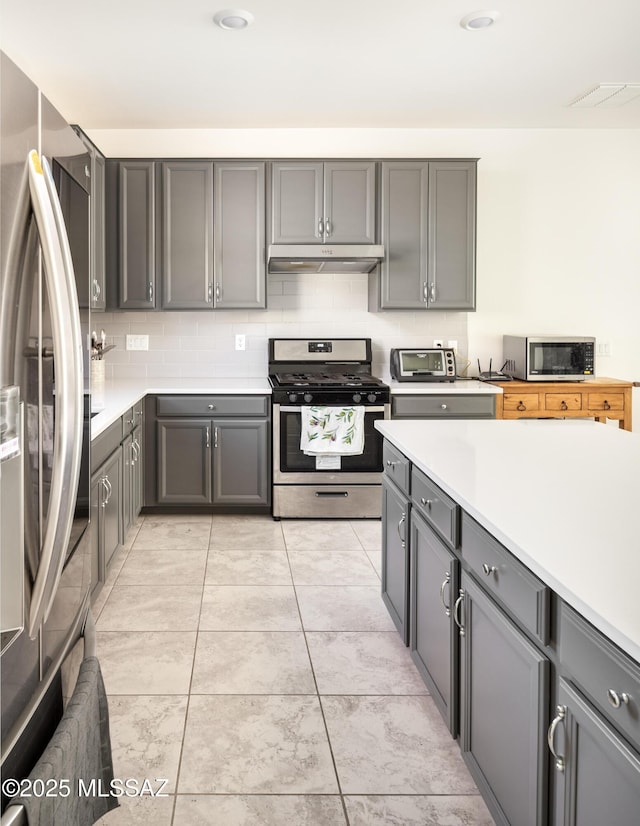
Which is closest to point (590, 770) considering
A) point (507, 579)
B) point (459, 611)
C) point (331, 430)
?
point (507, 579)

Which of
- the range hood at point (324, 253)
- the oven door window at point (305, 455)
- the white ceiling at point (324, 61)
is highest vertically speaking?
the white ceiling at point (324, 61)

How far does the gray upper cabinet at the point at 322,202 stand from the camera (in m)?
4.96

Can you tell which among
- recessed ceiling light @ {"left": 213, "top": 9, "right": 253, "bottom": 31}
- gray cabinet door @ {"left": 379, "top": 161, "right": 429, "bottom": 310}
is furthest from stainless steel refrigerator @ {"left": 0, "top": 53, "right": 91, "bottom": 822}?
gray cabinet door @ {"left": 379, "top": 161, "right": 429, "bottom": 310}

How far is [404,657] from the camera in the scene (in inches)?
114

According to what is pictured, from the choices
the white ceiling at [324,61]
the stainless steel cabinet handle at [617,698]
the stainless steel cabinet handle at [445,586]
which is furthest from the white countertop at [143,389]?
the stainless steel cabinet handle at [617,698]

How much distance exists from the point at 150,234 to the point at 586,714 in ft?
14.4

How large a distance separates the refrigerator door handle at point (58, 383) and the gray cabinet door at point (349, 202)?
3879 mm

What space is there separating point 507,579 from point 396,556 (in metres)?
1.36

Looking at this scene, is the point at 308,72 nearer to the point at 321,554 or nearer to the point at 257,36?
the point at 257,36

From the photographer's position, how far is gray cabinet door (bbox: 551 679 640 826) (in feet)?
3.70

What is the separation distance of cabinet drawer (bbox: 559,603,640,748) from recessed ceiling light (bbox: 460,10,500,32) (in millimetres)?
→ 2960

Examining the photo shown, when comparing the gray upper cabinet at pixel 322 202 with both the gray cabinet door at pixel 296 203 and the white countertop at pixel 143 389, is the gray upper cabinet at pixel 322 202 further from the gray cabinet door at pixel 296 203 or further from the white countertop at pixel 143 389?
the white countertop at pixel 143 389

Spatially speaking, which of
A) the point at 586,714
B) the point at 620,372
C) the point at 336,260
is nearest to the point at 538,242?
the point at 620,372

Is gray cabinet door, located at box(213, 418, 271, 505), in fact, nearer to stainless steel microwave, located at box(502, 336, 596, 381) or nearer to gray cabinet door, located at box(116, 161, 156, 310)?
gray cabinet door, located at box(116, 161, 156, 310)
